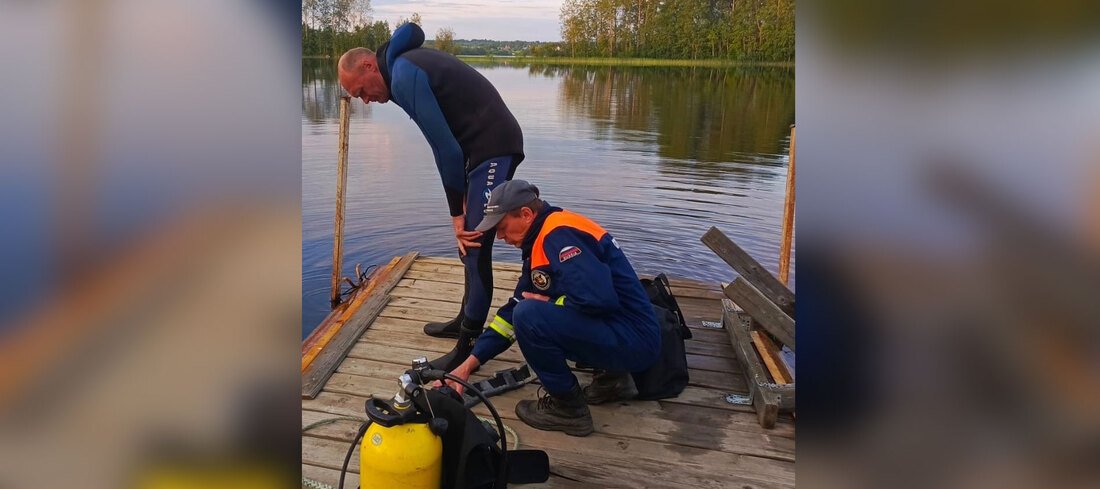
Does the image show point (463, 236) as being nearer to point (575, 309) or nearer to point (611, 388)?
point (575, 309)

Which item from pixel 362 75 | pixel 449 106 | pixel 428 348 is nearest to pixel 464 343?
pixel 428 348

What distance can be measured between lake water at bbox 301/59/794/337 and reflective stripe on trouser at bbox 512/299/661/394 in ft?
3.69

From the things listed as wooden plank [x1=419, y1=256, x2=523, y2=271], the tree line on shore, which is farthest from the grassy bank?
wooden plank [x1=419, y1=256, x2=523, y2=271]

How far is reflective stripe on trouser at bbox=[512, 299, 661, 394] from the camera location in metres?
3.03

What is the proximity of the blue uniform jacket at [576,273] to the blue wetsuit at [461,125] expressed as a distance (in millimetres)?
572

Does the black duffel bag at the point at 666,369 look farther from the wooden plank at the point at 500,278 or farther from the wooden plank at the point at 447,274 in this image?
the wooden plank at the point at 447,274

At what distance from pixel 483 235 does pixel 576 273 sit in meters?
0.89

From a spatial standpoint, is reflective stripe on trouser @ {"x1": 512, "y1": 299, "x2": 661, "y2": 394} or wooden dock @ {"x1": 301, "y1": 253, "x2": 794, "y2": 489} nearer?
wooden dock @ {"x1": 301, "y1": 253, "x2": 794, "y2": 489}

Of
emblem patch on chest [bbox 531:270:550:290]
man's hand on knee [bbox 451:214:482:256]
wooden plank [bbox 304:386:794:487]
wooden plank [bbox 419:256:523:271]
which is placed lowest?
wooden plank [bbox 304:386:794:487]

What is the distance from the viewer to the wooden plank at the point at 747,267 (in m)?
4.36

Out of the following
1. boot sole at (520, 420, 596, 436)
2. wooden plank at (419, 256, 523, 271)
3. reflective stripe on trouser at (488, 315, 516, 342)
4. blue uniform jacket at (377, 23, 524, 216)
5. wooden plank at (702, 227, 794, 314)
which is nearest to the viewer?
boot sole at (520, 420, 596, 436)

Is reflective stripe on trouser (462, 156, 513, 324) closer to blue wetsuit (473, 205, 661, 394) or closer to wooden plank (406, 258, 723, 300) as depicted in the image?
blue wetsuit (473, 205, 661, 394)

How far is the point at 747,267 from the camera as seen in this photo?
4.40m
